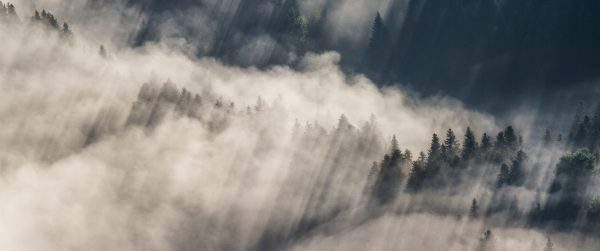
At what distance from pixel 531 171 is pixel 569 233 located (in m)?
23.0

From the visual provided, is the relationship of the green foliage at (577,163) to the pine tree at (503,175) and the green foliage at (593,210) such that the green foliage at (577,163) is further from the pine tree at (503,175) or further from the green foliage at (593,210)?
the pine tree at (503,175)

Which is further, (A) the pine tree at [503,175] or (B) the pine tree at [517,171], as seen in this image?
(B) the pine tree at [517,171]

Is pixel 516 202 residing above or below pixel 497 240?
above

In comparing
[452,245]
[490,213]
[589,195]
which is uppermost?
[589,195]

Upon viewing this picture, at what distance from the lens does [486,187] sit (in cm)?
19938

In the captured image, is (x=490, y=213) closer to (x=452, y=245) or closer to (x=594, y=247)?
(x=452, y=245)

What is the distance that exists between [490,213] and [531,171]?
59.4ft

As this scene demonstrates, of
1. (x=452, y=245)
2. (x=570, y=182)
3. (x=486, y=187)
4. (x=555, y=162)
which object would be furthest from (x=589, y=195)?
(x=452, y=245)

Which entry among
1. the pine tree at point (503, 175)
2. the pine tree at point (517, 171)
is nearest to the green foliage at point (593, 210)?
the pine tree at point (517, 171)

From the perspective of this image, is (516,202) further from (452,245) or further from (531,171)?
(452,245)

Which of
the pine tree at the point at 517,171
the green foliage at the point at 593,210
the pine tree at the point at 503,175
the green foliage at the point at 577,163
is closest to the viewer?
the green foliage at the point at 593,210

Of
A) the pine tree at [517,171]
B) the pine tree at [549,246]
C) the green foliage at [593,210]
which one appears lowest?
the pine tree at [549,246]

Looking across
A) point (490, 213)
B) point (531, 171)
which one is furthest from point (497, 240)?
point (531, 171)

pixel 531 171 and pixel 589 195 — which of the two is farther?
pixel 531 171
